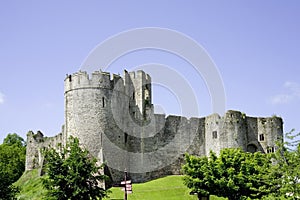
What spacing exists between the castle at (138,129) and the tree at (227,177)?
929cm

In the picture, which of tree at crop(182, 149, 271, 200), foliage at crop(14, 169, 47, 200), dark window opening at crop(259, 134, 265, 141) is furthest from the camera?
dark window opening at crop(259, 134, 265, 141)

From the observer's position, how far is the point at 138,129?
173 ft

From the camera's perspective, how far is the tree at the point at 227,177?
41.2 meters

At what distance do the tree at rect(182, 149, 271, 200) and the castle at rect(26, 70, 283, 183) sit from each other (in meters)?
9.29

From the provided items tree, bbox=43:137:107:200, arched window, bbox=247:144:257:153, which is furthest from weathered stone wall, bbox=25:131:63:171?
tree, bbox=43:137:107:200

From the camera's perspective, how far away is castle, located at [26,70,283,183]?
48156mm

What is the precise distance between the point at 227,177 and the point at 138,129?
13.9m

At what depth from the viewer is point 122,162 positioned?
49531 millimetres

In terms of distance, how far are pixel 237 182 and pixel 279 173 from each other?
346 inches

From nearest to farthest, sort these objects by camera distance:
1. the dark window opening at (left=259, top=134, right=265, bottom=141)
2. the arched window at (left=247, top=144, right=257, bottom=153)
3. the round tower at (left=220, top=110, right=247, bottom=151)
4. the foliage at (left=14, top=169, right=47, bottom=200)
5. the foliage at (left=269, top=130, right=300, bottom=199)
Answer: the foliage at (left=269, top=130, right=300, bottom=199) < the foliage at (left=14, top=169, right=47, bottom=200) < the round tower at (left=220, top=110, right=247, bottom=151) < the arched window at (left=247, top=144, right=257, bottom=153) < the dark window opening at (left=259, top=134, right=265, bottom=141)

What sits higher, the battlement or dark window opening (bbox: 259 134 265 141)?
the battlement

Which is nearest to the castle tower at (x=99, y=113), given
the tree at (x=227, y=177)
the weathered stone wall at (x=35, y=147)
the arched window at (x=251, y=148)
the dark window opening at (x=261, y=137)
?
the tree at (x=227, y=177)

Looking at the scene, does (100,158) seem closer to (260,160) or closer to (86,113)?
(86,113)

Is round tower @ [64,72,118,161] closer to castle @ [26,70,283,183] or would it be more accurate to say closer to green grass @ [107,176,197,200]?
castle @ [26,70,283,183]
